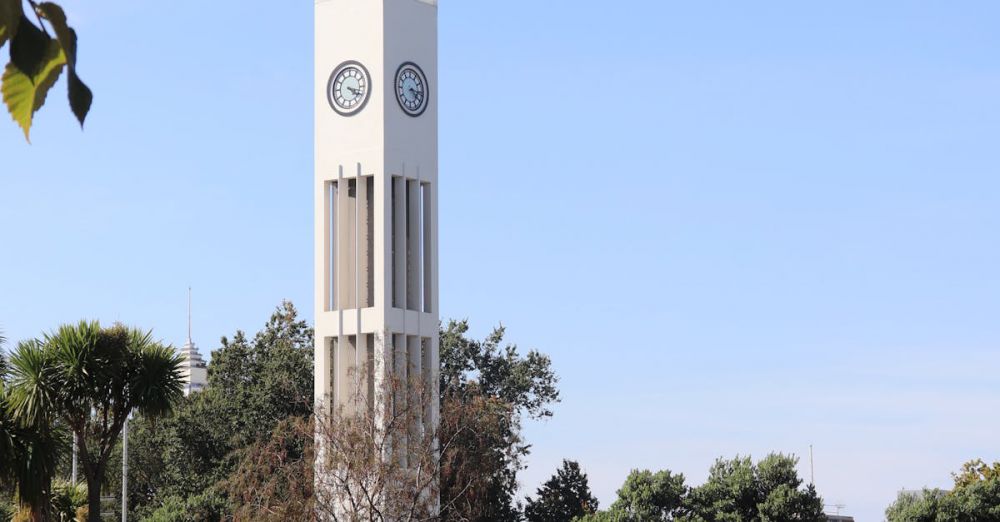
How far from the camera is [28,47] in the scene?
8.09 ft

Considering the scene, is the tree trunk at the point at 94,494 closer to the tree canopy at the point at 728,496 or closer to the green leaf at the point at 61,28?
the tree canopy at the point at 728,496

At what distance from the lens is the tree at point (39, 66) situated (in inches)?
97.0

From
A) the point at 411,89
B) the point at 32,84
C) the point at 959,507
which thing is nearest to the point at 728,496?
the point at 959,507

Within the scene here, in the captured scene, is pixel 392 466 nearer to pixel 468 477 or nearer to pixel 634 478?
pixel 468 477

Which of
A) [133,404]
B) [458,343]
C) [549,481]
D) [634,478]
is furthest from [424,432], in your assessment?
[458,343]

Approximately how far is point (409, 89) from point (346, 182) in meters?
3.54

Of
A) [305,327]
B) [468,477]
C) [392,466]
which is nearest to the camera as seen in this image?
[392,466]

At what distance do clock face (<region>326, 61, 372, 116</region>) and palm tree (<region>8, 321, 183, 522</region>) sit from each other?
1574 centimetres

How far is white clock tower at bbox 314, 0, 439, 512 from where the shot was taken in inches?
1848

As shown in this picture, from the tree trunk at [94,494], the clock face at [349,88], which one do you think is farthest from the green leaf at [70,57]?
the clock face at [349,88]

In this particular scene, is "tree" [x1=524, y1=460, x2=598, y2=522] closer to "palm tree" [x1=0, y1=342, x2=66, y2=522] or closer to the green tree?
the green tree

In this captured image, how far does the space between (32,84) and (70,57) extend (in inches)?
3.1

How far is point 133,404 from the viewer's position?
107 feet

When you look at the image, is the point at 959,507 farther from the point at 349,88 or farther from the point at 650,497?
the point at 349,88
